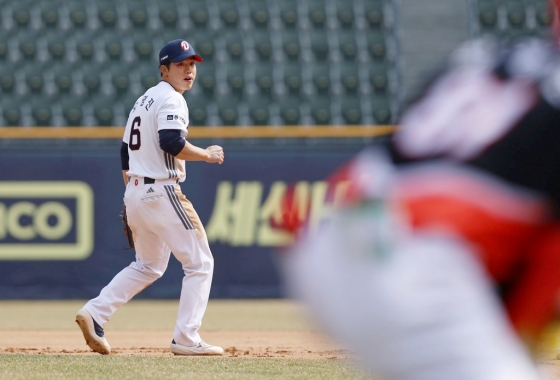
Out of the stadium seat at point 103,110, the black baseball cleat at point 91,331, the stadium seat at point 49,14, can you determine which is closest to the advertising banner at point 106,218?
the stadium seat at point 103,110

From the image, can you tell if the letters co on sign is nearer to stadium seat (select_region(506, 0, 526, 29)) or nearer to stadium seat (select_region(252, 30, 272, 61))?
stadium seat (select_region(252, 30, 272, 61))

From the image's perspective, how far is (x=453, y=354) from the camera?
1201 mm

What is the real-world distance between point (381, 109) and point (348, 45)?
107 centimetres

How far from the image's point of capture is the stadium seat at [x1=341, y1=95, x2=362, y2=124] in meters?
12.2

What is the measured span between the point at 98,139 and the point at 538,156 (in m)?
9.13

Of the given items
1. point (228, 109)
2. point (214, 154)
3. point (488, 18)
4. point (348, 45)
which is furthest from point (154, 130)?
point (488, 18)

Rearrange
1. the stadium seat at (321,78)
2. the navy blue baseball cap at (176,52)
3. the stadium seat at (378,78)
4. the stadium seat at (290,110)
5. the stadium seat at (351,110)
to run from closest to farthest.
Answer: the navy blue baseball cap at (176,52) → the stadium seat at (290,110) → the stadium seat at (351,110) → the stadium seat at (321,78) → the stadium seat at (378,78)

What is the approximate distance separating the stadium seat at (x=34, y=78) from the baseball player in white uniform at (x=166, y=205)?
280 inches

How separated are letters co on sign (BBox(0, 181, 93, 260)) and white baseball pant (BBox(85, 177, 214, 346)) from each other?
184 inches

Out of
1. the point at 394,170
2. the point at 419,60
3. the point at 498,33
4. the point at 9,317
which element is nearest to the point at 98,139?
the point at 9,317

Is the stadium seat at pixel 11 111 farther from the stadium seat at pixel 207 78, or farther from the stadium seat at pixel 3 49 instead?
the stadium seat at pixel 207 78

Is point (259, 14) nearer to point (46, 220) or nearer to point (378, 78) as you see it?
point (378, 78)

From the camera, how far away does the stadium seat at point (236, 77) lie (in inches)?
482

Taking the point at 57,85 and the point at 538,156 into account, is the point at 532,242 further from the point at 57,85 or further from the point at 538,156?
the point at 57,85
